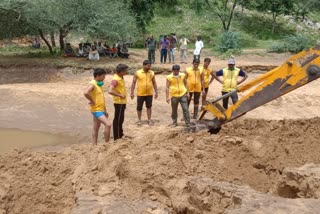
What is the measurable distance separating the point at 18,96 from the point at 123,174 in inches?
353

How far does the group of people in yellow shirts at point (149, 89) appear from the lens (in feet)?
26.7

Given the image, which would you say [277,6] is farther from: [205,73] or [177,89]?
[177,89]

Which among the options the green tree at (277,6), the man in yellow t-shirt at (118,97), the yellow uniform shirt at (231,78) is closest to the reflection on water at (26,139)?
→ the man in yellow t-shirt at (118,97)

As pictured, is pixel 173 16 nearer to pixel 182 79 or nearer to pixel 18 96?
pixel 18 96

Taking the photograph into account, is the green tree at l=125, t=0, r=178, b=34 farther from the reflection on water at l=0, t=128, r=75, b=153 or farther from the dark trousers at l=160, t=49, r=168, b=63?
the reflection on water at l=0, t=128, r=75, b=153

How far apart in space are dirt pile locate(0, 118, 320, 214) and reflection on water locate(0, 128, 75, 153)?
8.86 feet

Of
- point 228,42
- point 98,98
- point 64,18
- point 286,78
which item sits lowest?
point 98,98

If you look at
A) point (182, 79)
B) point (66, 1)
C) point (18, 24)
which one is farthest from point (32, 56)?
point (182, 79)

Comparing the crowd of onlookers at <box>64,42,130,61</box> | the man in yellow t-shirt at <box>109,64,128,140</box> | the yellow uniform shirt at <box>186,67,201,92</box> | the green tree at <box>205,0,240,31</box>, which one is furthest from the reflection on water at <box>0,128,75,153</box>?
the green tree at <box>205,0,240,31</box>

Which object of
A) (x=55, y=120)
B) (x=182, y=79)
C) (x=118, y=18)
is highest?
(x=118, y=18)

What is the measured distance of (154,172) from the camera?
5.83 m

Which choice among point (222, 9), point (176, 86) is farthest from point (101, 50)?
point (222, 9)

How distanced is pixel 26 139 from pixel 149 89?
3.00 m

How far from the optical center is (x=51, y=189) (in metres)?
5.97
